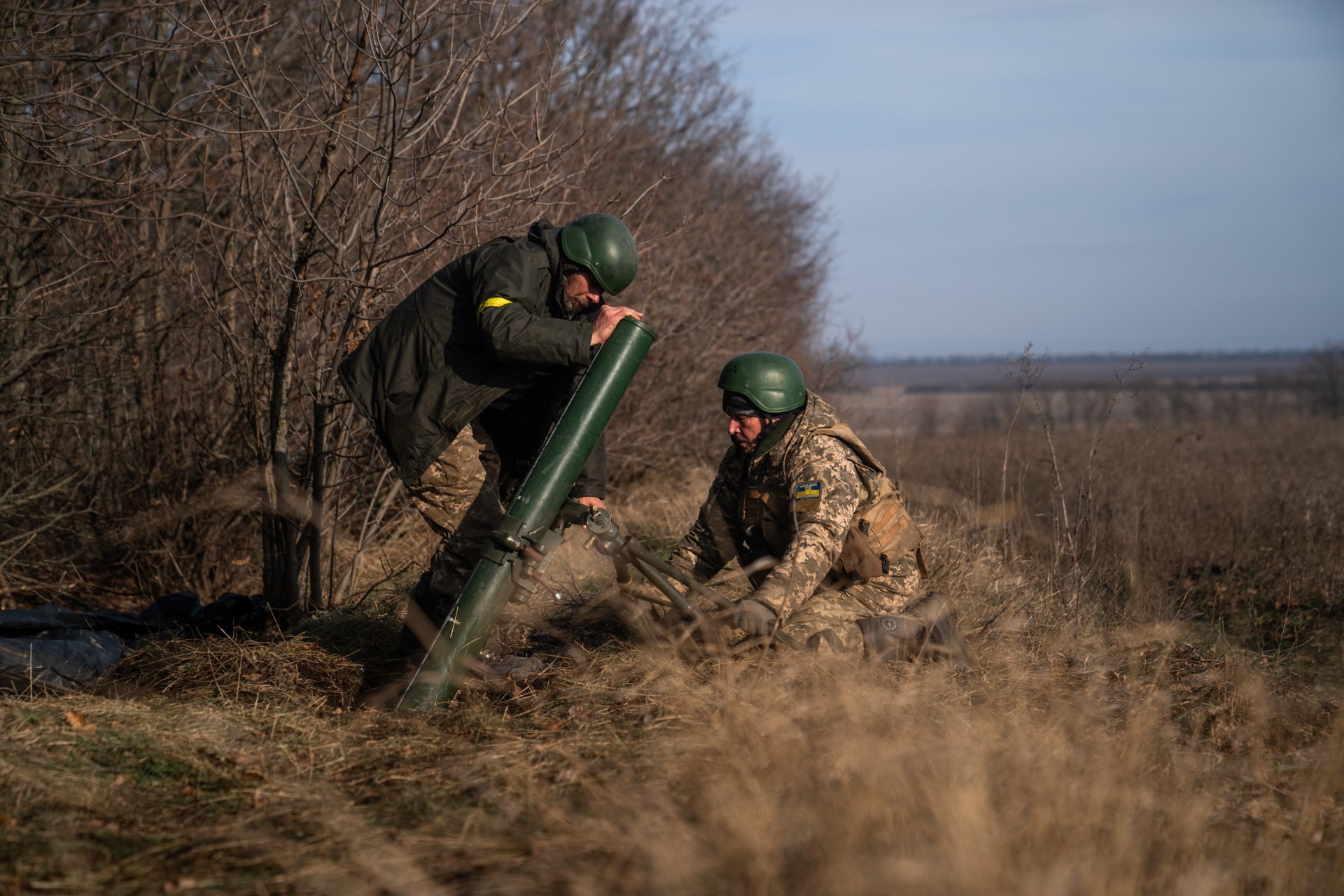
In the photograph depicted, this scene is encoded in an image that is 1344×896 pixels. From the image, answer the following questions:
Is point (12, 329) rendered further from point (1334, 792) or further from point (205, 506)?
point (1334, 792)

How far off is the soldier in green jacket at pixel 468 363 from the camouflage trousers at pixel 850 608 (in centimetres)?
104

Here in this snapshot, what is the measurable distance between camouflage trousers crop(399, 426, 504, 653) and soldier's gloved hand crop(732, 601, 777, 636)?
4.03 ft

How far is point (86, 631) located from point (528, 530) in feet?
7.84

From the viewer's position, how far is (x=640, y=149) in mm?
15062

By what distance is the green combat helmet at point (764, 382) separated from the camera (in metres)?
4.69

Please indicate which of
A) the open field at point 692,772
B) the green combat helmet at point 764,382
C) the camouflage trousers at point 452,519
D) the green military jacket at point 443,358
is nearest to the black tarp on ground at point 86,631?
the open field at point 692,772

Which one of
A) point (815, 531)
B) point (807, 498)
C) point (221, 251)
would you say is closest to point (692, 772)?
point (815, 531)

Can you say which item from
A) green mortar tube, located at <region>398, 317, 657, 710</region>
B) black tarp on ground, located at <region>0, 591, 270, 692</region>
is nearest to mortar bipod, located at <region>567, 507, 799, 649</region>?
green mortar tube, located at <region>398, 317, 657, 710</region>

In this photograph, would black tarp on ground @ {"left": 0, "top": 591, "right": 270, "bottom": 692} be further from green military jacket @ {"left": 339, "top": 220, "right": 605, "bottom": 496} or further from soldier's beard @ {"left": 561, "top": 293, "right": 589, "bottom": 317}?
soldier's beard @ {"left": 561, "top": 293, "right": 589, "bottom": 317}

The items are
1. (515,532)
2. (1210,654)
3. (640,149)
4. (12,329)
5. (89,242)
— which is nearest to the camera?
(515,532)

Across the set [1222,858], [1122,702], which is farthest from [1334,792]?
[1222,858]

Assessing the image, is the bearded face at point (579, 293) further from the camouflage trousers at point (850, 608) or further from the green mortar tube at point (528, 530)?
the camouflage trousers at point (850, 608)

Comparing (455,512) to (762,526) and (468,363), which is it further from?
(762,526)

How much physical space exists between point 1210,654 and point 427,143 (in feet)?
18.2
